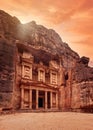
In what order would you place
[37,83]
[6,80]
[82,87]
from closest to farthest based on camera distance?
1. [6,80]
2. [82,87]
3. [37,83]

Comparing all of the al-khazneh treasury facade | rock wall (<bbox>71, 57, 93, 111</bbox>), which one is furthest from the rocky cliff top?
rock wall (<bbox>71, 57, 93, 111</bbox>)

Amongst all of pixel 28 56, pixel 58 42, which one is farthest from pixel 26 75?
pixel 58 42

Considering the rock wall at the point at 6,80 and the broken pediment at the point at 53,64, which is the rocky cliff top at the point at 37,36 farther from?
the rock wall at the point at 6,80

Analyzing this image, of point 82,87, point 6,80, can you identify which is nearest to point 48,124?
point 6,80

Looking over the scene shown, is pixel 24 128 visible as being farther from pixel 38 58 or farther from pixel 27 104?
pixel 38 58

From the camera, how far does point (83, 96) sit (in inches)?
756

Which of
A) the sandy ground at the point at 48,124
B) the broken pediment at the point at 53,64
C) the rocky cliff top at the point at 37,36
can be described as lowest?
the sandy ground at the point at 48,124

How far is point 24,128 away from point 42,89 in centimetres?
4052

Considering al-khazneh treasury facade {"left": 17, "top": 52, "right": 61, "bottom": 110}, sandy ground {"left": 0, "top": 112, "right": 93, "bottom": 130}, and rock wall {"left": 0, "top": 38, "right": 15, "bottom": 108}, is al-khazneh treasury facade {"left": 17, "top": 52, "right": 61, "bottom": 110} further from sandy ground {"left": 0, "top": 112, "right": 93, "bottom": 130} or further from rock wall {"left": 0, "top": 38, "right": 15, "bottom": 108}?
sandy ground {"left": 0, "top": 112, "right": 93, "bottom": 130}

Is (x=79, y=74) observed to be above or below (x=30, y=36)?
below

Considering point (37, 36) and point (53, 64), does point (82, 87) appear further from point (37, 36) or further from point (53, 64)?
point (37, 36)

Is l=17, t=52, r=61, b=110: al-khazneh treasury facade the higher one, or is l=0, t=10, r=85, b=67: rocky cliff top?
l=0, t=10, r=85, b=67: rocky cliff top

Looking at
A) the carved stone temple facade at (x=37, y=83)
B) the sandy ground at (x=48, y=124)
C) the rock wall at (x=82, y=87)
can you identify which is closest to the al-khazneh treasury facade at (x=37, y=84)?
the carved stone temple facade at (x=37, y=83)

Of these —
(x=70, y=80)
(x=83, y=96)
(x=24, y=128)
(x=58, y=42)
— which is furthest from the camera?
(x=58, y=42)
